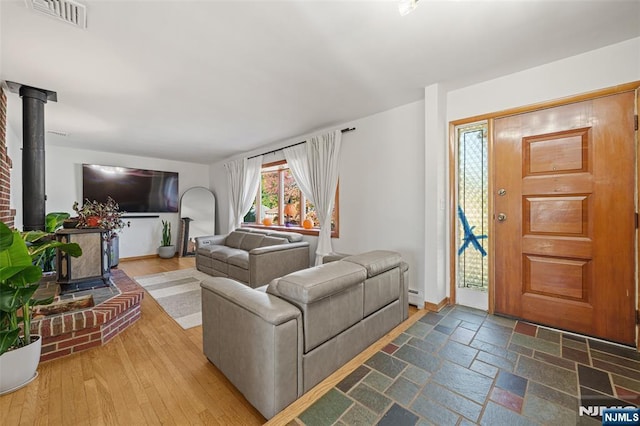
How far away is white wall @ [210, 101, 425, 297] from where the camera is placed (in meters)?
2.91

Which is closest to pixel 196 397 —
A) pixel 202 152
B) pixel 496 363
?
pixel 496 363

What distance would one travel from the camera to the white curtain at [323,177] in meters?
3.65

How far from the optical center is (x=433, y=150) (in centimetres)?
263

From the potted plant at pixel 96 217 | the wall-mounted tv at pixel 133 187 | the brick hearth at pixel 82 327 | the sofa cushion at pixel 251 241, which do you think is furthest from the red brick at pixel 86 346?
the wall-mounted tv at pixel 133 187

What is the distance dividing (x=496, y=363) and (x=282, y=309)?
156 centimetres

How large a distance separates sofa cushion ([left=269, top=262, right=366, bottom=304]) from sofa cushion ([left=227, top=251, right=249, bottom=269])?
2188 mm

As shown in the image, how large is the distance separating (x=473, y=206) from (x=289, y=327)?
236 centimetres

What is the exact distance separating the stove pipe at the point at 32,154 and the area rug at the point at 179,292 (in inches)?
56.8

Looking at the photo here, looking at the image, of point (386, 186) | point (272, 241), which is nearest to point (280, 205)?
point (272, 241)

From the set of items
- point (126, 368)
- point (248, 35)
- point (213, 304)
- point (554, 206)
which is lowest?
point (126, 368)

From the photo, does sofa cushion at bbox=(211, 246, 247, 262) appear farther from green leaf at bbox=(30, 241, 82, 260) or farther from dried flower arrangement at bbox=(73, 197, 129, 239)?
green leaf at bbox=(30, 241, 82, 260)

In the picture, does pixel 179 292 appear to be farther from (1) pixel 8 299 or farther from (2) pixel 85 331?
(1) pixel 8 299

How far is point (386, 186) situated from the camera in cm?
318

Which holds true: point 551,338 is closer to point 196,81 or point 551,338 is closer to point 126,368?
point 126,368
